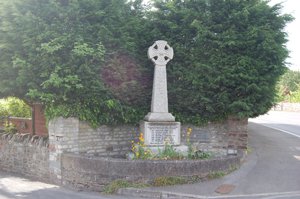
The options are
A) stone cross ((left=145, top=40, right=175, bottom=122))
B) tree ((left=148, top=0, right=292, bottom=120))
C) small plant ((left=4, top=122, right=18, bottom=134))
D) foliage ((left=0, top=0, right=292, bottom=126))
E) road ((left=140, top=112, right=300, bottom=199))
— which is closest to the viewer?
road ((left=140, top=112, right=300, bottom=199))

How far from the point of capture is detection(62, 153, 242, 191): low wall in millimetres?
8219

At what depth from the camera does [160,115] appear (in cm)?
977

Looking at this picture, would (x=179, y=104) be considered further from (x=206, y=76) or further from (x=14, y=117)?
(x=14, y=117)

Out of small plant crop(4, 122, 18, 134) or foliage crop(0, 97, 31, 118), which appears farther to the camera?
foliage crop(0, 97, 31, 118)

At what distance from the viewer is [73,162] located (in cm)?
880

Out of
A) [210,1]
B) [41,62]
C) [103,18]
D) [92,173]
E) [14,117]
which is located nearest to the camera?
[92,173]

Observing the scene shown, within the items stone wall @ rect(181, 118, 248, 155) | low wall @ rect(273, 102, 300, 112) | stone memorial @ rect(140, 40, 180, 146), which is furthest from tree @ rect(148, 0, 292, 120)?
low wall @ rect(273, 102, 300, 112)

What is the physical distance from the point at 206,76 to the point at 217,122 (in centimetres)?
179

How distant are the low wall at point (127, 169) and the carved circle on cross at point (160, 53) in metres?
3.21

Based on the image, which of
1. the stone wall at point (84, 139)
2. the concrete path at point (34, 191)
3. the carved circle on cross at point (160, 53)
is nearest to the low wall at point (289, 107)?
the stone wall at point (84, 139)

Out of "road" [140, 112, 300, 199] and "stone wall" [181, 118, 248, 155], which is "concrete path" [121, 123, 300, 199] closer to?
"road" [140, 112, 300, 199]

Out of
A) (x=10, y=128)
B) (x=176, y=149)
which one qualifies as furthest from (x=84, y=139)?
(x=10, y=128)

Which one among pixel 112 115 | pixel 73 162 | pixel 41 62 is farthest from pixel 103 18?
pixel 73 162

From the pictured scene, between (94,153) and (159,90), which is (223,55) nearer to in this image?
(159,90)
